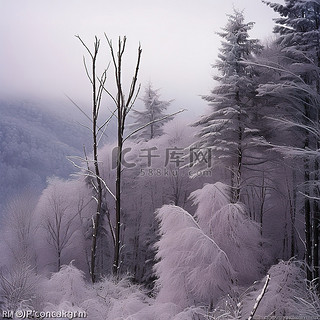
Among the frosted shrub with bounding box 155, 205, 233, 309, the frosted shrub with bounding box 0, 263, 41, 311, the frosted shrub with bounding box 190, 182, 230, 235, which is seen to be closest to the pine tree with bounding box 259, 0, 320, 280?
the frosted shrub with bounding box 190, 182, 230, 235

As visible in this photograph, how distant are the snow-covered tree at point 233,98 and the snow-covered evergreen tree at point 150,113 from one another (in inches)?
421

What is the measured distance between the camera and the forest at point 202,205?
546 centimetres

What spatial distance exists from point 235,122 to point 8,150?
3998 centimetres

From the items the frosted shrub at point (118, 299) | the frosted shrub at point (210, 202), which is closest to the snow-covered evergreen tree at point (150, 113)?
the frosted shrub at point (210, 202)

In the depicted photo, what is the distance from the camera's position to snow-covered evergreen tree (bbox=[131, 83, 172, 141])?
23.5 m

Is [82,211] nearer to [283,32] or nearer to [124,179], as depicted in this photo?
[124,179]

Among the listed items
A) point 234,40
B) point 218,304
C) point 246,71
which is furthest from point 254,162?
point 218,304

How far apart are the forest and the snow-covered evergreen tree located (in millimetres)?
87

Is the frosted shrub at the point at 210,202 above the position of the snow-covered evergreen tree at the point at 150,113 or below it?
below

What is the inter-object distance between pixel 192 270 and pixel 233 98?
25.4 ft

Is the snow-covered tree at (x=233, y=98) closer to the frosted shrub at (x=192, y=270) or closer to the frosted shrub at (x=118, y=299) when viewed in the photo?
the frosted shrub at (x=192, y=270)

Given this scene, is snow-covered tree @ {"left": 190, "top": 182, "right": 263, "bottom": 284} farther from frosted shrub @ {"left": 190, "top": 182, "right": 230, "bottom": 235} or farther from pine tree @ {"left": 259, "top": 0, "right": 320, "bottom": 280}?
pine tree @ {"left": 259, "top": 0, "right": 320, "bottom": 280}

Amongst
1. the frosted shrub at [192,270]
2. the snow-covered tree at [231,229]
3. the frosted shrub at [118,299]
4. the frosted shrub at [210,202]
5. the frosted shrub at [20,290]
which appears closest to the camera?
the frosted shrub at [118,299]

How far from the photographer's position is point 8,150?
44.8m
